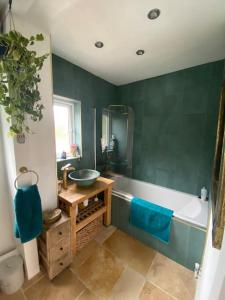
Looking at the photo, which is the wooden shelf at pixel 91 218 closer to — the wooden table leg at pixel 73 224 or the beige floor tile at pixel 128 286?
the wooden table leg at pixel 73 224

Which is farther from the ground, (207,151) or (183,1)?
(183,1)

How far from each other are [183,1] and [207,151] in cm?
172

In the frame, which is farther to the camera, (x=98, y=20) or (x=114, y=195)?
(x=114, y=195)

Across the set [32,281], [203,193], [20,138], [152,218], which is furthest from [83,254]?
[203,193]

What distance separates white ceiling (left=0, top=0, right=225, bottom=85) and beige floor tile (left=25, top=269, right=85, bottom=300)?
7.74 ft

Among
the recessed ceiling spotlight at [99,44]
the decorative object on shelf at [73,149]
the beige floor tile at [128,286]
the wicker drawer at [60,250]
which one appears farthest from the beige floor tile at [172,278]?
the recessed ceiling spotlight at [99,44]

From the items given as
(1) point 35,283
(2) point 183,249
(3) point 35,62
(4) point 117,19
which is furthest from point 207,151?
(1) point 35,283

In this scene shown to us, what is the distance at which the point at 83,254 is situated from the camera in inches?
64.6

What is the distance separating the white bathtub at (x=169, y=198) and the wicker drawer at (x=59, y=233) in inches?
33.1

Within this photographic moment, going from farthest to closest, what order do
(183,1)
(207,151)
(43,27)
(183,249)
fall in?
(207,151) → (183,249) → (43,27) → (183,1)

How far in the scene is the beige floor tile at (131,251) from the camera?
1.53 metres

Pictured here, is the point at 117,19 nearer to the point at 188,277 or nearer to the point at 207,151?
the point at 207,151

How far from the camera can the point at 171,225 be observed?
156cm

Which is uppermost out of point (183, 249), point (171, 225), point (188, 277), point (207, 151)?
point (207, 151)
